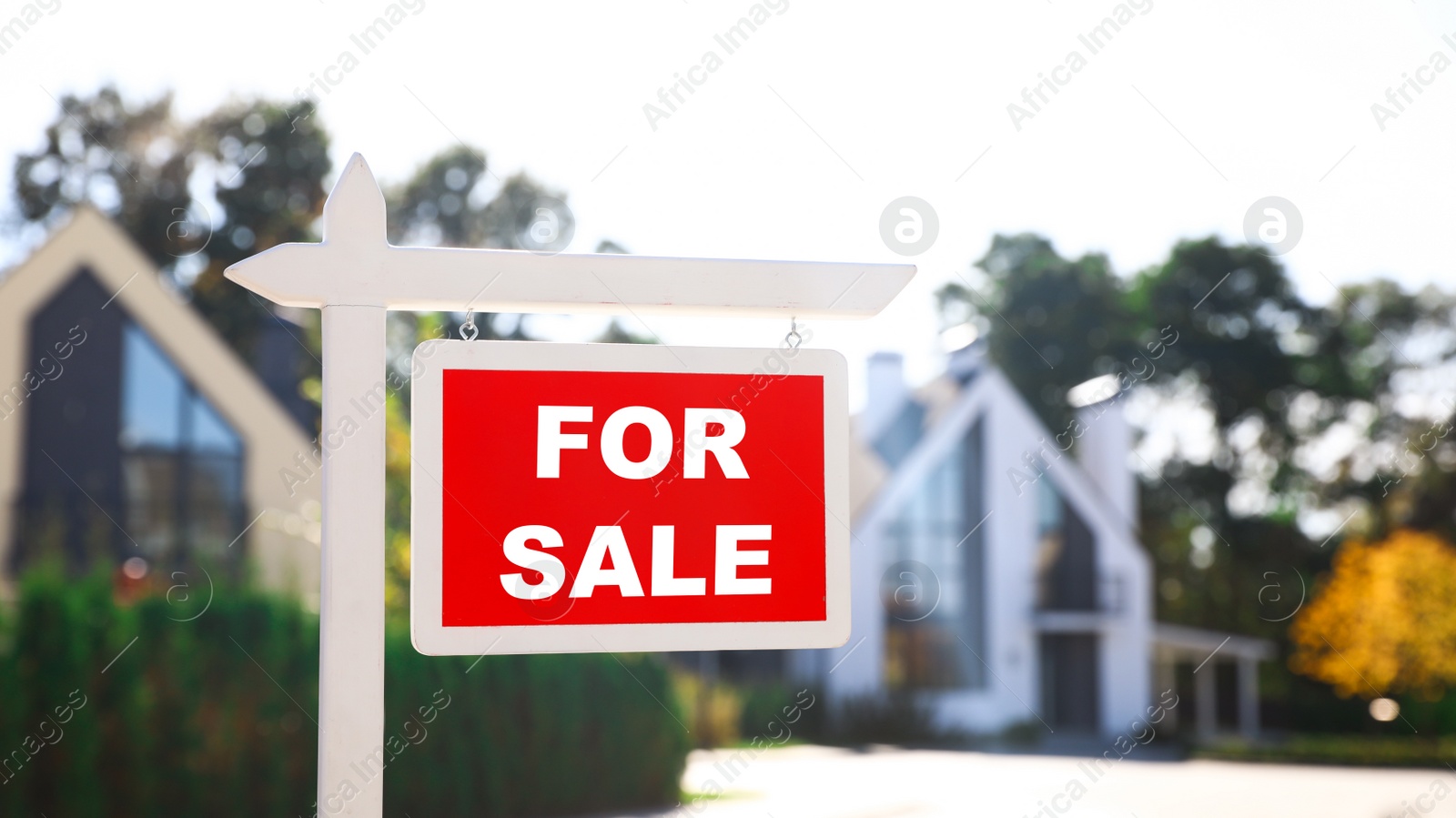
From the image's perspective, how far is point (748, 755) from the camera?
21.4 metres

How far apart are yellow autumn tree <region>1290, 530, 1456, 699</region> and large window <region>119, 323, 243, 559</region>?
2736cm

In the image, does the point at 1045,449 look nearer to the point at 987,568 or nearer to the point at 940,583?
Answer: the point at 987,568

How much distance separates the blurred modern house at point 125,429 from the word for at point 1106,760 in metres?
11.1

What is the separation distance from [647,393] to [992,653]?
29.0 meters

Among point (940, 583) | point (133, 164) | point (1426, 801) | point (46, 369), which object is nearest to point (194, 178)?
→ point (133, 164)

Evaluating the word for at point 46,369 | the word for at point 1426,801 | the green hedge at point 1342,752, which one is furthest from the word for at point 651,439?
the green hedge at point 1342,752

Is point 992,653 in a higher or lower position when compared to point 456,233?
lower

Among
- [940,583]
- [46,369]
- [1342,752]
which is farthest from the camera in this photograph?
[940,583]

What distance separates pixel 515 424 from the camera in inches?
114

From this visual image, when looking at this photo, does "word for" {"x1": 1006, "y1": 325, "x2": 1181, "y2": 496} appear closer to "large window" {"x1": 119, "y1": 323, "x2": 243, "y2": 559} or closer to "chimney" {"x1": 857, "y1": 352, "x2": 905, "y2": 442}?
"chimney" {"x1": 857, "y1": 352, "x2": 905, "y2": 442}

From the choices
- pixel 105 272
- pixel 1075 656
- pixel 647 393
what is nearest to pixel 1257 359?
pixel 1075 656

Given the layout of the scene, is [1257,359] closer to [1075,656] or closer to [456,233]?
[1075,656]

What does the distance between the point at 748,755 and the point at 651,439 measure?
63.6 ft

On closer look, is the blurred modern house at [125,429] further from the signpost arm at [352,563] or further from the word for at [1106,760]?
the signpost arm at [352,563]
